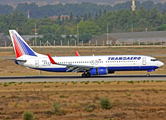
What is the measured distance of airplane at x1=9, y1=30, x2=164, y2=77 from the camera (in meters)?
47.6

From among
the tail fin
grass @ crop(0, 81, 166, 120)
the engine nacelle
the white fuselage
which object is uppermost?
the tail fin

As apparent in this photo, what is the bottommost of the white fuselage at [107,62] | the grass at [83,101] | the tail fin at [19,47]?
the grass at [83,101]

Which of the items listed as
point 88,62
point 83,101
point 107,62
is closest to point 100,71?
point 107,62

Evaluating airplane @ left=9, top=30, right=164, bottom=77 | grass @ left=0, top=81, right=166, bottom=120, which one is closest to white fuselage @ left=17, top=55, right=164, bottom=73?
airplane @ left=9, top=30, right=164, bottom=77

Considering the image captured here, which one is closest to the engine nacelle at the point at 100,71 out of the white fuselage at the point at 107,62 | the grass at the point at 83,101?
the white fuselage at the point at 107,62

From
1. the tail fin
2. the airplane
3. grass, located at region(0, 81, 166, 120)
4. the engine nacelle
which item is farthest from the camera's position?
the tail fin

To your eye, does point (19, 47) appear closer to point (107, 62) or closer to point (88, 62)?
point (88, 62)

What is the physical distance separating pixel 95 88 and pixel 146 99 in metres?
8.33

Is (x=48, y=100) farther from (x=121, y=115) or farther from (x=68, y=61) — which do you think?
(x=68, y=61)

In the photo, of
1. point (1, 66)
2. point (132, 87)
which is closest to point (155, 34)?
point (1, 66)

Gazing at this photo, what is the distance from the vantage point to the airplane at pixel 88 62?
4762 cm

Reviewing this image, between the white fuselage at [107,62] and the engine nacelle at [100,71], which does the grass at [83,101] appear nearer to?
the engine nacelle at [100,71]

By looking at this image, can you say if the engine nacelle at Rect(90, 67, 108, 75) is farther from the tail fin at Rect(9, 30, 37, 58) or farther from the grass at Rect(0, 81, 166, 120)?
the tail fin at Rect(9, 30, 37, 58)

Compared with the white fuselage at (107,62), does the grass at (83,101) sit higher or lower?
lower
